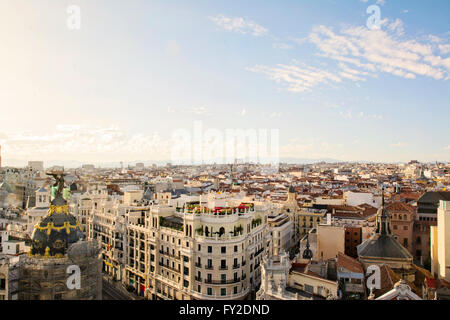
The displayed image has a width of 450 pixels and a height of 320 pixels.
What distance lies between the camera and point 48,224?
17125 millimetres

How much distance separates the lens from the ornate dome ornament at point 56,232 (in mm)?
16341

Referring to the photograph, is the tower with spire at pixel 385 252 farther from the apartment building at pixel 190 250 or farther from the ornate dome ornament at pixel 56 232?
the ornate dome ornament at pixel 56 232

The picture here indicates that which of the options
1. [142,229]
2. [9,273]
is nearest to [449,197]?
[142,229]

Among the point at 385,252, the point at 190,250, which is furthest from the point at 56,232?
the point at 385,252

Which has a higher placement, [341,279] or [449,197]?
[449,197]

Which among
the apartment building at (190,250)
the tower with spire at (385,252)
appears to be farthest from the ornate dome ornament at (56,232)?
the tower with spire at (385,252)

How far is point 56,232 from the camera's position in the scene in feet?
56.1

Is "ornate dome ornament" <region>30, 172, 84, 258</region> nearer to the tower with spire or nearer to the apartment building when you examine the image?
the apartment building

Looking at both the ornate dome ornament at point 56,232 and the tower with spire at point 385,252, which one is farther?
the tower with spire at point 385,252

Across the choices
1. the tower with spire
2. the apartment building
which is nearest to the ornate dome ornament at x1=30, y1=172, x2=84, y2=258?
the apartment building

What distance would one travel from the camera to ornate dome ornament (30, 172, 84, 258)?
53.6 ft

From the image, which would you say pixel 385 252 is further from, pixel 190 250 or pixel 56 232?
pixel 56 232

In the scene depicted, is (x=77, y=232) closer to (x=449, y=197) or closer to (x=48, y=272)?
(x=48, y=272)
